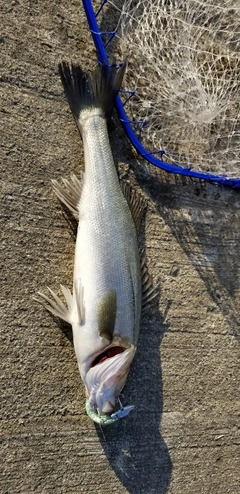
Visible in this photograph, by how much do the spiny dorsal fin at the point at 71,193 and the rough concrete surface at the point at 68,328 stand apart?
75 millimetres

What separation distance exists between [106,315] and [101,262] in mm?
230

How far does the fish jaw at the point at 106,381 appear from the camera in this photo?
2289mm

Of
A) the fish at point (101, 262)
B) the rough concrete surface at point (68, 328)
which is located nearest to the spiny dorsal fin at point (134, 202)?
the fish at point (101, 262)

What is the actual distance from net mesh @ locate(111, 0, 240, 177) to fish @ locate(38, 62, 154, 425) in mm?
277

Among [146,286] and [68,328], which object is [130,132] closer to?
[146,286]

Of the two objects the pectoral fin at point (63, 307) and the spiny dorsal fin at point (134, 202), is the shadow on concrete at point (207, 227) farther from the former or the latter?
the pectoral fin at point (63, 307)

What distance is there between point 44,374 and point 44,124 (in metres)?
1.16

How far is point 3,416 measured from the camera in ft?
7.55

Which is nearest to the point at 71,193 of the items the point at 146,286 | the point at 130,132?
the point at 130,132

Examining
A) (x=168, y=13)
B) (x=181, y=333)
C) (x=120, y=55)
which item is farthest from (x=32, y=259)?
(x=168, y=13)

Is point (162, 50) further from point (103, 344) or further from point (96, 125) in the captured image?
point (103, 344)

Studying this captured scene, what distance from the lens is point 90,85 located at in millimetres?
2492

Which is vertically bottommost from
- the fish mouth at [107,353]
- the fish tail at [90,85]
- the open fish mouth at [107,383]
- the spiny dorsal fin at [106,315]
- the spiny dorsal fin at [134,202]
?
the open fish mouth at [107,383]

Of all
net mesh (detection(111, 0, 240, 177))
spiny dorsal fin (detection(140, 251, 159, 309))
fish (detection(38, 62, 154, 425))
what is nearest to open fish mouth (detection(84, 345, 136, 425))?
fish (detection(38, 62, 154, 425))
